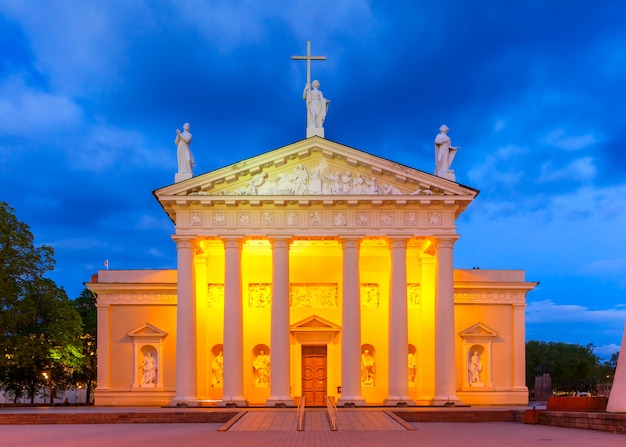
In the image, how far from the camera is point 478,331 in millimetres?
42875

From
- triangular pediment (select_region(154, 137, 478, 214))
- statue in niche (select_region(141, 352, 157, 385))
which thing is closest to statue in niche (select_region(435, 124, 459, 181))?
triangular pediment (select_region(154, 137, 478, 214))

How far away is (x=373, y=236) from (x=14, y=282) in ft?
70.7

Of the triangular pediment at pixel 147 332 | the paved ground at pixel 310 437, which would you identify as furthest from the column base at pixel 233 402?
the triangular pediment at pixel 147 332

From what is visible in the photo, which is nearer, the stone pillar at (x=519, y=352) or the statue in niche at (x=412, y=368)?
the statue in niche at (x=412, y=368)

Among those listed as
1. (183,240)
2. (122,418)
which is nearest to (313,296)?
(183,240)

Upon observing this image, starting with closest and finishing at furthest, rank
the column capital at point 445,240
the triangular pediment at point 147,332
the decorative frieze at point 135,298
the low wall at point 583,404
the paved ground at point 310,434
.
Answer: the paved ground at point 310,434, the low wall at point 583,404, the column capital at point 445,240, the triangular pediment at point 147,332, the decorative frieze at point 135,298

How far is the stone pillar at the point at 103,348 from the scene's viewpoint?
42.9 m

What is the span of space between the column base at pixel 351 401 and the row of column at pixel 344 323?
0.26m

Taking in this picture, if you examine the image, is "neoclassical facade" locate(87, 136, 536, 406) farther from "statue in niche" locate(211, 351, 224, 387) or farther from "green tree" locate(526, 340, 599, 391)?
"green tree" locate(526, 340, 599, 391)

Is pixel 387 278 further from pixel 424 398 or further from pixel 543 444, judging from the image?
pixel 543 444

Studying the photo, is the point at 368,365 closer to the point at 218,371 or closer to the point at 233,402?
the point at 218,371

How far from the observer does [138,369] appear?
1684 inches

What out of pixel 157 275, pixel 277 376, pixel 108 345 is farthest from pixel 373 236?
pixel 108 345

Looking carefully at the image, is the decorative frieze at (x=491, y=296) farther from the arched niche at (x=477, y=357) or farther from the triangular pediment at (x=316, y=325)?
the triangular pediment at (x=316, y=325)
